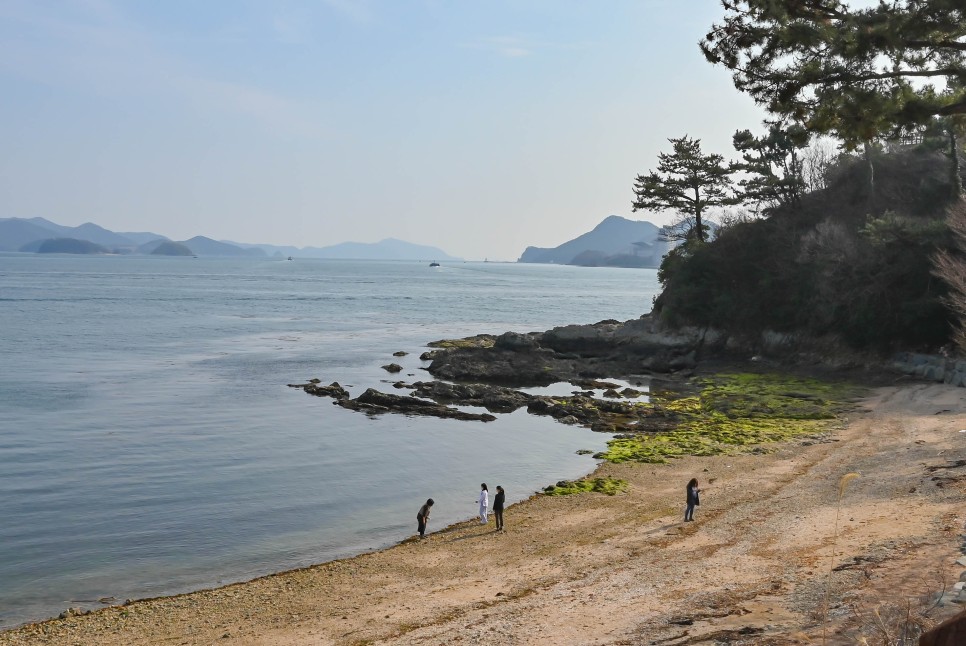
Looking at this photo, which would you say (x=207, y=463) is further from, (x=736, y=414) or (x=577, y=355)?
(x=577, y=355)

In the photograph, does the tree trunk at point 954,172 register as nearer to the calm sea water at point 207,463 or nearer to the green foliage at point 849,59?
the calm sea water at point 207,463

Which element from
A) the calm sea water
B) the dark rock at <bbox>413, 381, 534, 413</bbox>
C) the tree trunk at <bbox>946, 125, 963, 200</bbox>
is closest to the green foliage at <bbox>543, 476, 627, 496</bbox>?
the calm sea water

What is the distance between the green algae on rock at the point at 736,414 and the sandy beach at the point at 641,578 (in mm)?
5432

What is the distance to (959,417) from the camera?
32.6 meters

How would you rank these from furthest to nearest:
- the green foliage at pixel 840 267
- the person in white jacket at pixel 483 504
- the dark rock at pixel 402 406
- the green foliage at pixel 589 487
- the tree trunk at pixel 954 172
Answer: the tree trunk at pixel 954 172
the green foliage at pixel 840 267
the dark rock at pixel 402 406
the green foliage at pixel 589 487
the person in white jacket at pixel 483 504

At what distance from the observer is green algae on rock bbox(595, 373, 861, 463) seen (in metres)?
32.6

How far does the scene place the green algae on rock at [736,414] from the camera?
1284 inches

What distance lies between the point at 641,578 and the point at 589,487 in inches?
393

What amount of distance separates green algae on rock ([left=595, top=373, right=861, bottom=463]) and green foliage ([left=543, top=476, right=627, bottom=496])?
3744 millimetres

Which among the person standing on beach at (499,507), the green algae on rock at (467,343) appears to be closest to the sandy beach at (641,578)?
the person standing on beach at (499,507)

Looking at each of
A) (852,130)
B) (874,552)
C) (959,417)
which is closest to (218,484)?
(874,552)

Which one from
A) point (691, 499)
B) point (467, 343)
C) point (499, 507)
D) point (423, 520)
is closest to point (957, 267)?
point (691, 499)

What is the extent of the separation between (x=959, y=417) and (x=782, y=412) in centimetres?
793

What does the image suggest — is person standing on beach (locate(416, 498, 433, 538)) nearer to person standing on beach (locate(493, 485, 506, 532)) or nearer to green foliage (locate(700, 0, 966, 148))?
person standing on beach (locate(493, 485, 506, 532))
